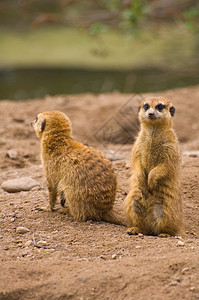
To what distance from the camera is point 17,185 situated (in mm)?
4195

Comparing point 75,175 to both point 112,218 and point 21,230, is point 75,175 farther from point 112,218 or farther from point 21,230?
point 21,230

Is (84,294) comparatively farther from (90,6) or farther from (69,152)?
(90,6)

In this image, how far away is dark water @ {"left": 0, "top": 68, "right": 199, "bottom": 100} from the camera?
31.3ft

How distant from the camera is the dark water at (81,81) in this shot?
9.54 meters

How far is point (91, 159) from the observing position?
3.54 m

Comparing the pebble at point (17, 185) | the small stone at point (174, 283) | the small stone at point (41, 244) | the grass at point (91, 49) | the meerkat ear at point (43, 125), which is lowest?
the small stone at point (174, 283)

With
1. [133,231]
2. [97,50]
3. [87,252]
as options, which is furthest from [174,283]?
[97,50]

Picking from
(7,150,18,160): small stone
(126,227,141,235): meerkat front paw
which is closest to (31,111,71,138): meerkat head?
(126,227,141,235): meerkat front paw

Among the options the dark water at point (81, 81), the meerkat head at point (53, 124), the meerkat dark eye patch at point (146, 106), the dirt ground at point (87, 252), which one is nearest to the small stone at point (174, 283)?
the dirt ground at point (87, 252)

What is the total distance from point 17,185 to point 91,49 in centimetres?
924

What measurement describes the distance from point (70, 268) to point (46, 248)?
1.32 feet

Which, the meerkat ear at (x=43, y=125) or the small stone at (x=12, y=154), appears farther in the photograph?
the small stone at (x=12, y=154)

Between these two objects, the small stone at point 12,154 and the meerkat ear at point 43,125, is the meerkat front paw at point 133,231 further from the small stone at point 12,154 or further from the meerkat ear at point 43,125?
the small stone at point 12,154

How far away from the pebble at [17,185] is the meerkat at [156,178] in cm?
116
